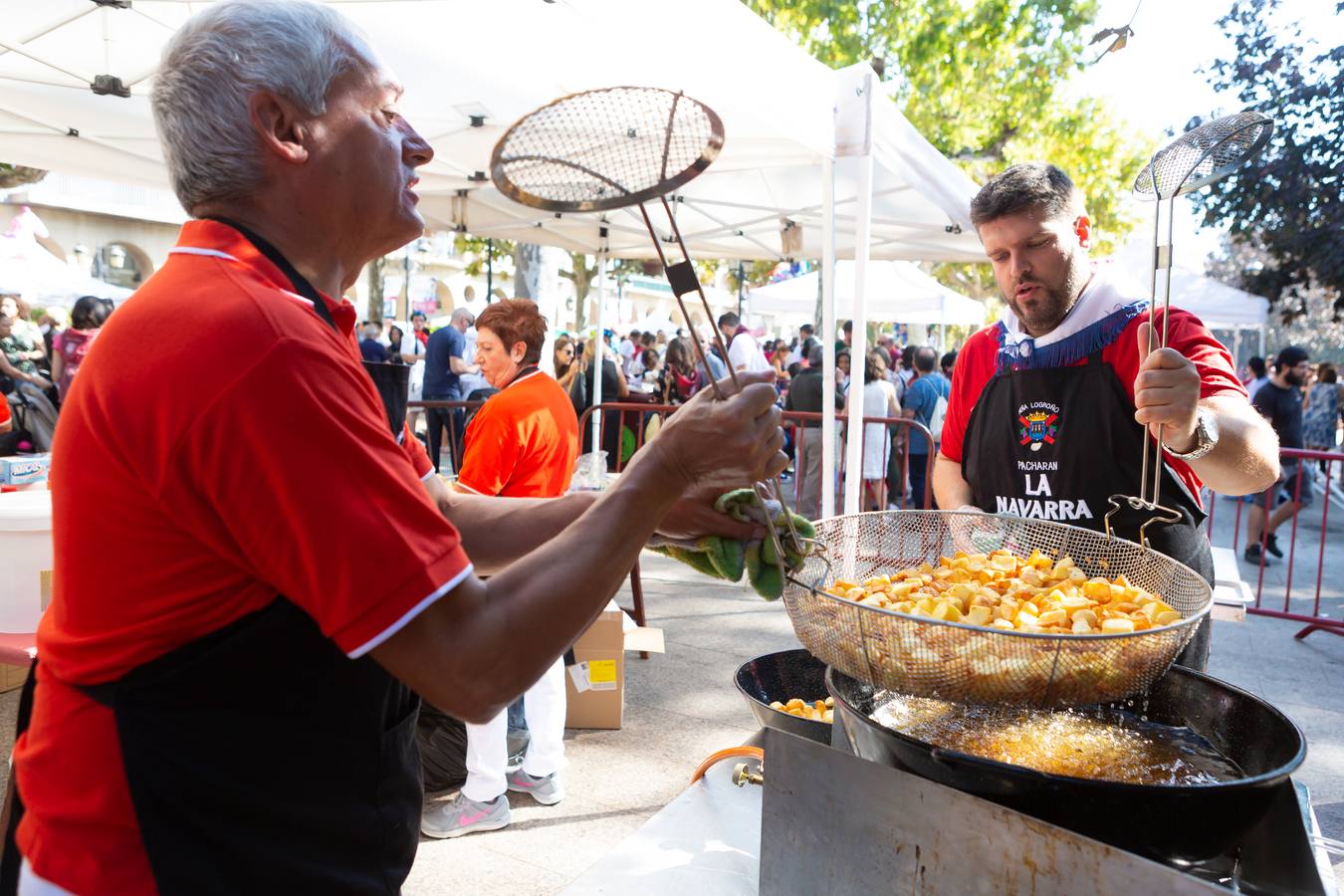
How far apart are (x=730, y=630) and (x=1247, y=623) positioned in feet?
13.0

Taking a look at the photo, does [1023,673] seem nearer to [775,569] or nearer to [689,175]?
[775,569]

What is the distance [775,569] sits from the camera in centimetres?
152

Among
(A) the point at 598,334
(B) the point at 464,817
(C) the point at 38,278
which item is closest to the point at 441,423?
(A) the point at 598,334

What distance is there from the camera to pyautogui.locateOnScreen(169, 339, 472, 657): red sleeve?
99 centimetres

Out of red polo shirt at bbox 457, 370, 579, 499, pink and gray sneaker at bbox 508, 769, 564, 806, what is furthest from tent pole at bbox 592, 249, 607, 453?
pink and gray sneaker at bbox 508, 769, 564, 806

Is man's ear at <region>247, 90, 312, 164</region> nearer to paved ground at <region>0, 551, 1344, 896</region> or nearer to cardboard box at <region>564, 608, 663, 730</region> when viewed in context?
paved ground at <region>0, 551, 1344, 896</region>

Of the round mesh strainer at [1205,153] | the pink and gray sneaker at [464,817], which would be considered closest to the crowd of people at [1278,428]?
the round mesh strainer at [1205,153]

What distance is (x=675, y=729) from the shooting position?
4645 millimetres

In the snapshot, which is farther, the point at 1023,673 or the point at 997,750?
the point at 997,750

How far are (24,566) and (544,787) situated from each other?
208 centimetres

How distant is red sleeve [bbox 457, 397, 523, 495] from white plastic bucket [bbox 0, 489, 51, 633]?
148cm

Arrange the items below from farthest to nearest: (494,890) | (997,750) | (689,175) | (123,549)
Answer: (494,890)
(997,750)
(689,175)
(123,549)

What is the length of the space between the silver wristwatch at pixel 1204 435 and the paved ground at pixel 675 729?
8.19 feet

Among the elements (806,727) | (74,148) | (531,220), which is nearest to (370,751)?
(806,727)
